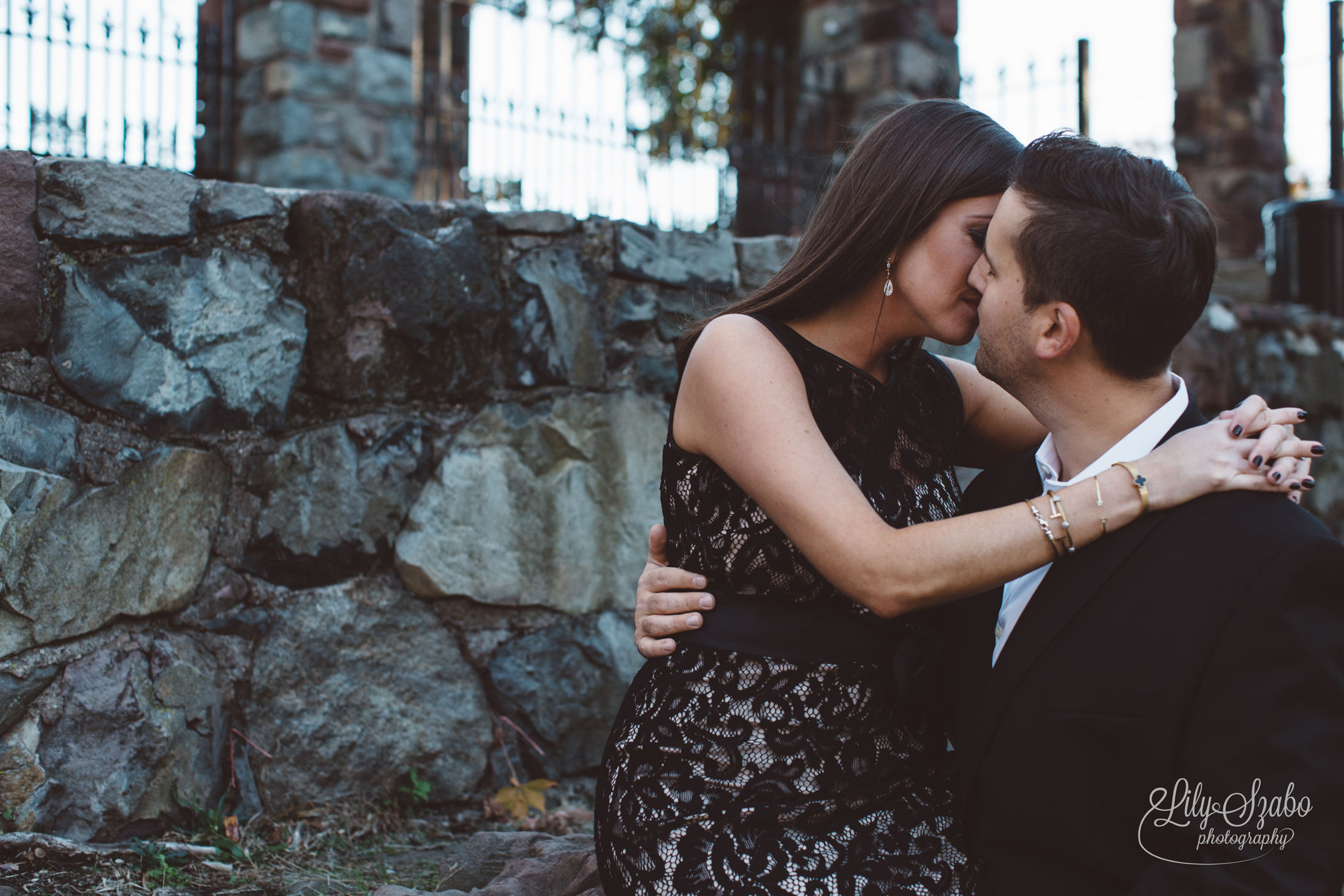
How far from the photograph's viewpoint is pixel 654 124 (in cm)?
1098

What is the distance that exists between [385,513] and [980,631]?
1.47 metres

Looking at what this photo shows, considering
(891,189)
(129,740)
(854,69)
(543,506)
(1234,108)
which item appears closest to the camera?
(891,189)

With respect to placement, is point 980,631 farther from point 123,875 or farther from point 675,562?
point 123,875

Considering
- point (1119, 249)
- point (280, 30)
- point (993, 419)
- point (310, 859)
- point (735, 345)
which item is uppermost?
point (280, 30)

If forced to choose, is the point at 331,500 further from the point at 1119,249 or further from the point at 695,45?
the point at 695,45

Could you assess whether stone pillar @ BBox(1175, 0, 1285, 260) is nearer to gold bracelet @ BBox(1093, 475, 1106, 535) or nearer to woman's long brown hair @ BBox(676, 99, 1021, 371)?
woman's long brown hair @ BBox(676, 99, 1021, 371)

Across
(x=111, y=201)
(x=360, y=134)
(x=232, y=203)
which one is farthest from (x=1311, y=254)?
(x=111, y=201)

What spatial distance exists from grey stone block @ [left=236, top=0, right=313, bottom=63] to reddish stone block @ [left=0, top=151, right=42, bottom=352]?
450 cm

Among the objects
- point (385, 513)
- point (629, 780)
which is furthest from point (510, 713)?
point (629, 780)

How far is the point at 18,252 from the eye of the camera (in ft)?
7.01

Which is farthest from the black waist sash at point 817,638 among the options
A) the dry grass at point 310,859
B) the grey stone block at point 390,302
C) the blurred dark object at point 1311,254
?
the blurred dark object at point 1311,254

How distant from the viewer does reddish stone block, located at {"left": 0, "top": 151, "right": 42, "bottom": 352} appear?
2125 millimetres

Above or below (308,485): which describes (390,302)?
above

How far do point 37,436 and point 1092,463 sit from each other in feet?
6.69
